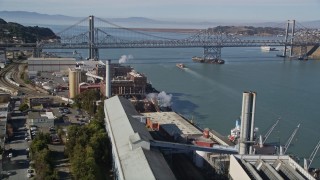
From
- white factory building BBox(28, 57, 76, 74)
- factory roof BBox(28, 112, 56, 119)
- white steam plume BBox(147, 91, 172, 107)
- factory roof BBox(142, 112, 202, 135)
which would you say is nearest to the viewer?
factory roof BBox(142, 112, 202, 135)

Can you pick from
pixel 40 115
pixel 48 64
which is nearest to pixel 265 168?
pixel 40 115

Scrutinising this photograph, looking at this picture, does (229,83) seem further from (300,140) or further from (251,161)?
(251,161)

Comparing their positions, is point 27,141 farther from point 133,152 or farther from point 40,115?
point 133,152

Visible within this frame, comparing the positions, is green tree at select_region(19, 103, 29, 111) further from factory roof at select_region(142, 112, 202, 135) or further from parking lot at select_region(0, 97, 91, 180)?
factory roof at select_region(142, 112, 202, 135)

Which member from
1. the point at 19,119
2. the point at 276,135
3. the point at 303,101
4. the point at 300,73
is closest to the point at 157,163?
the point at 276,135

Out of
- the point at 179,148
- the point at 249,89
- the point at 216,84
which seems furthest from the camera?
the point at 216,84

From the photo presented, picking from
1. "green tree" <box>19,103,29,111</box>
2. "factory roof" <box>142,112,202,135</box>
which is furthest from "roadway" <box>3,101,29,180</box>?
"factory roof" <box>142,112,202,135</box>
